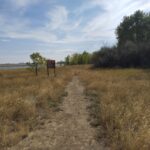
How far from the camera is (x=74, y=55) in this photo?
3912 inches

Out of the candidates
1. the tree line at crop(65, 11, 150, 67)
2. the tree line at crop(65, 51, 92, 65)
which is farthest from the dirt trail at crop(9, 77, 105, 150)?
the tree line at crop(65, 51, 92, 65)

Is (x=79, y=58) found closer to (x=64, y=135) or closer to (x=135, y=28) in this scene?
(x=135, y=28)

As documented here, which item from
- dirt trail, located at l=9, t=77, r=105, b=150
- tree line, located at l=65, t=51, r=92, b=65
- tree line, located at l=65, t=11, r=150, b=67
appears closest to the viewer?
dirt trail, located at l=9, t=77, r=105, b=150

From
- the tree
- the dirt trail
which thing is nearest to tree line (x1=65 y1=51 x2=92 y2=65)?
the tree

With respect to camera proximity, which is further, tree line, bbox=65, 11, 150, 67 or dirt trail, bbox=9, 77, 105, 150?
tree line, bbox=65, 11, 150, 67

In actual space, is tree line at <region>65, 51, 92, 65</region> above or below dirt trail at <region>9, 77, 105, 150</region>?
above

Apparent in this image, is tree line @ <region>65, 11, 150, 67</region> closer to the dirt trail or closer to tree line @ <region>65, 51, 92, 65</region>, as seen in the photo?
the dirt trail

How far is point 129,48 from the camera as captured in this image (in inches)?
1635

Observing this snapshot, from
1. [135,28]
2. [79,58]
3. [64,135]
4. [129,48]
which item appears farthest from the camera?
[79,58]

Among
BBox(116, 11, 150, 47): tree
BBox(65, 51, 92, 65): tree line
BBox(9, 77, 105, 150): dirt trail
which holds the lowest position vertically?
BBox(9, 77, 105, 150): dirt trail

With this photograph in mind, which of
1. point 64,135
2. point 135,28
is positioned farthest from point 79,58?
point 64,135

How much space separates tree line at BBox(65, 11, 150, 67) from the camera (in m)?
39.8

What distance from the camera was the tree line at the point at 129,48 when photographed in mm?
39828

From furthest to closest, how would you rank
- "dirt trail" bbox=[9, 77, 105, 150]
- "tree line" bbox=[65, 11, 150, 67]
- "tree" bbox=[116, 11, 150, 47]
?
1. "tree" bbox=[116, 11, 150, 47]
2. "tree line" bbox=[65, 11, 150, 67]
3. "dirt trail" bbox=[9, 77, 105, 150]
